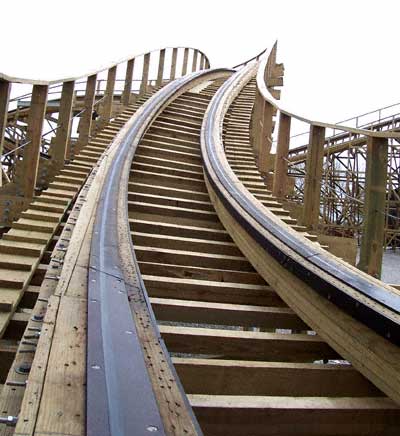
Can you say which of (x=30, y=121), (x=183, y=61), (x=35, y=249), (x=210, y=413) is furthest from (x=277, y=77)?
(x=210, y=413)

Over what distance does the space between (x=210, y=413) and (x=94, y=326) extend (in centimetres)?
43

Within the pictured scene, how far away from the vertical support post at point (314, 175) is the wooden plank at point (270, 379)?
8.03 feet

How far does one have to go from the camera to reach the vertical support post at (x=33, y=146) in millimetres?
4383

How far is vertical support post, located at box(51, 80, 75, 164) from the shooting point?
514 cm

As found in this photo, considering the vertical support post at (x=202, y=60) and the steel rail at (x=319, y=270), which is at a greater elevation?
the vertical support post at (x=202, y=60)

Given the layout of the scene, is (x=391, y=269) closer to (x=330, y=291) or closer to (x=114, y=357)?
(x=330, y=291)

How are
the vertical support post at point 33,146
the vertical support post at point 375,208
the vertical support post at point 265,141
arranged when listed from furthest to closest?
the vertical support post at point 265,141, the vertical support post at point 33,146, the vertical support post at point 375,208

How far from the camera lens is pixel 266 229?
2.84 meters

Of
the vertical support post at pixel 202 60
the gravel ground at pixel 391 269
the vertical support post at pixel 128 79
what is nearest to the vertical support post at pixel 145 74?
the vertical support post at pixel 128 79

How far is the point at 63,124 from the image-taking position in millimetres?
5168

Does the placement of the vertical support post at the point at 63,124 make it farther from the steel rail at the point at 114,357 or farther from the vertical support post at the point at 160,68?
the vertical support post at the point at 160,68

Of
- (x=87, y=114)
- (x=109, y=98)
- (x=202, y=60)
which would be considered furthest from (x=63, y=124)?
(x=202, y=60)

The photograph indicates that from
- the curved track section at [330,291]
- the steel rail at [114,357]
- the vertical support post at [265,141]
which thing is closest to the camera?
the steel rail at [114,357]

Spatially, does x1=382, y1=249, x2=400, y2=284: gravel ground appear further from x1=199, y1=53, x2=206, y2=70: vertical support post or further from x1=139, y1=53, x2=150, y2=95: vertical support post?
x1=199, y1=53, x2=206, y2=70: vertical support post
